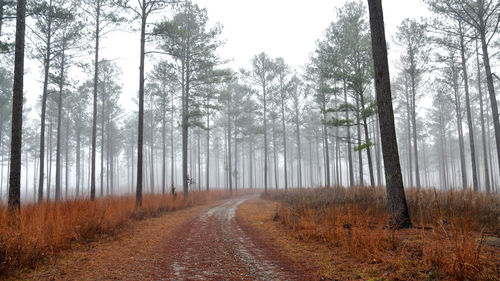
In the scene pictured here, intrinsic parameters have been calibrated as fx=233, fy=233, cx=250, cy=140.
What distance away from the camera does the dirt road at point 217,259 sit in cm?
345

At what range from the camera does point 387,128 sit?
6.00m

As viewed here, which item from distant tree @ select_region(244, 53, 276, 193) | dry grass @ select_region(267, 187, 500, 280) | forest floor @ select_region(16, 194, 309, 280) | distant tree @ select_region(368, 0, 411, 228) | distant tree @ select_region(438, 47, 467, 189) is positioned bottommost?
forest floor @ select_region(16, 194, 309, 280)

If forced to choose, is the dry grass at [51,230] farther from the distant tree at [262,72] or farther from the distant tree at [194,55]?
the distant tree at [262,72]

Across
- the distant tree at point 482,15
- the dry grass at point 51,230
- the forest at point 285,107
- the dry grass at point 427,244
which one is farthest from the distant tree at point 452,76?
the dry grass at point 51,230

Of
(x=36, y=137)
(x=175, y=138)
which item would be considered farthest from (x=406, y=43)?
(x=36, y=137)

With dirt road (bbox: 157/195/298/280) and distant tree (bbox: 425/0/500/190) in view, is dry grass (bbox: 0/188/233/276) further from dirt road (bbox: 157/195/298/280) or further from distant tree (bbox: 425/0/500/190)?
distant tree (bbox: 425/0/500/190)

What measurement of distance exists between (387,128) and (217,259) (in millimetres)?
5132

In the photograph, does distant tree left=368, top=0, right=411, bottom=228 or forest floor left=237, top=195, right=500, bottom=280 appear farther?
distant tree left=368, top=0, right=411, bottom=228

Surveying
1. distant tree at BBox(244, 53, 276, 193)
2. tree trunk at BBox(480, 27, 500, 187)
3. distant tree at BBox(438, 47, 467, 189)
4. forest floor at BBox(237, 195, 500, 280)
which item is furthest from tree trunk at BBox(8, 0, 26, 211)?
distant tree at BBox(438, 47, 467, 189)

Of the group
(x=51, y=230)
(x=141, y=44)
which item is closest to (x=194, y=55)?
(x=141, y=44)

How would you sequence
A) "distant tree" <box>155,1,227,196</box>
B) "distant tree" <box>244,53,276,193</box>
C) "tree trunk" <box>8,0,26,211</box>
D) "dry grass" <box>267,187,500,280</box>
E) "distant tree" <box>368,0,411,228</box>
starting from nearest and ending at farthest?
"dry grass" <box>267,187,500,280</box> → "distant tree" <box>368,0,411,228</box> → "tree trunk" <box>8,0,26,211</box> → "distant tree" <box>155,1,227,196</box> → "distant tree" <box>244,53,276,193</box>

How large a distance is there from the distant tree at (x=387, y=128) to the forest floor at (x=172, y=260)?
11.1ft

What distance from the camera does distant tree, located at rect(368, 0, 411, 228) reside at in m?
5.80

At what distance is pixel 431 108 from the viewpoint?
28.7m
